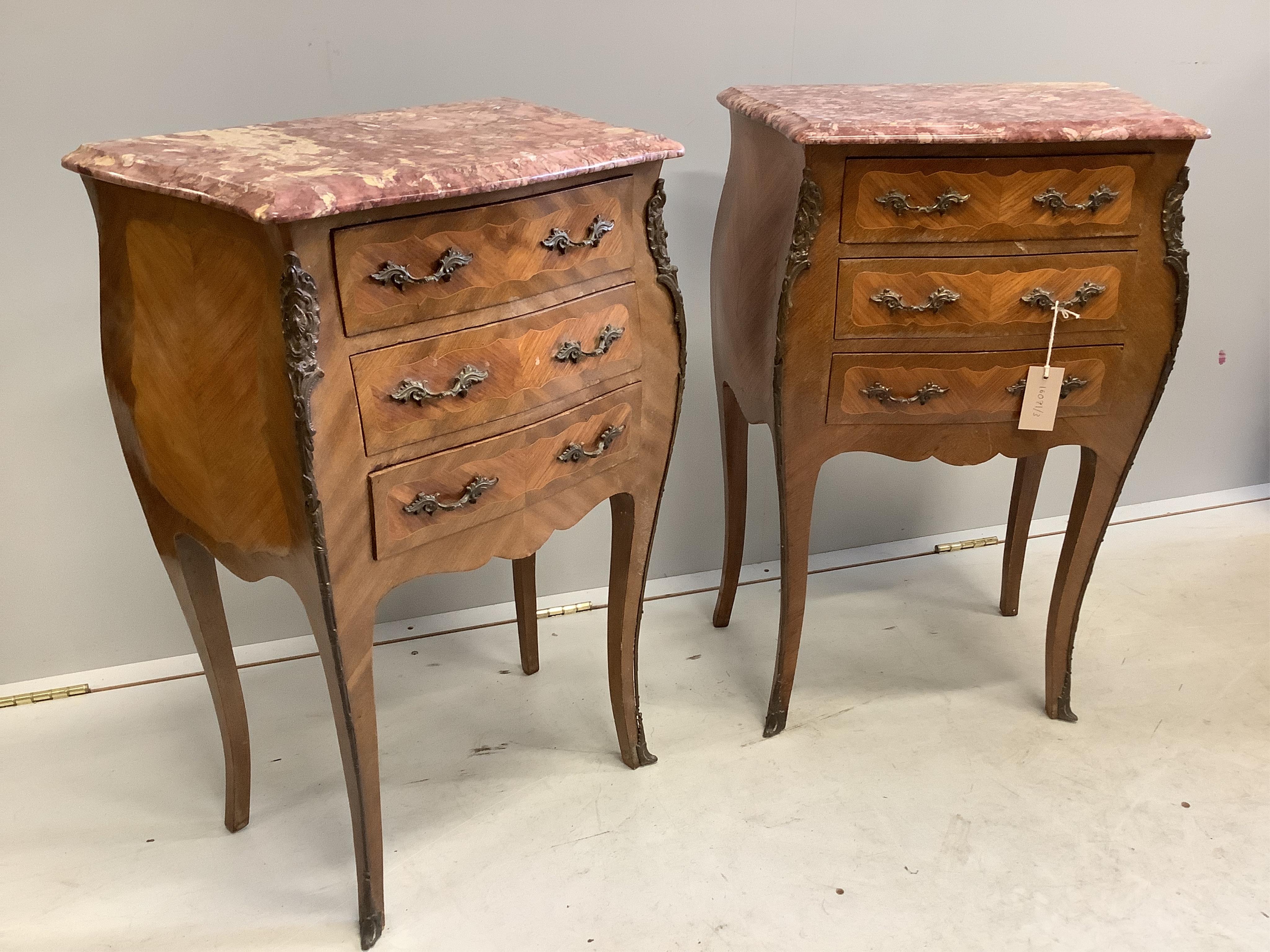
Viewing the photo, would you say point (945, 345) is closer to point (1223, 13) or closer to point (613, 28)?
point (613, 28)

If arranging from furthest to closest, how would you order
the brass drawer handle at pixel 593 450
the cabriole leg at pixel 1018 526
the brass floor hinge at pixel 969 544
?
the brass floor hinge at pixel 969 544
the cabriole leg at pixel 1018 526
the brass drawer handle at pixel 593 450

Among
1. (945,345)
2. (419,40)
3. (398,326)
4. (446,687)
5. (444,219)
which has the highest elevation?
(419,40)

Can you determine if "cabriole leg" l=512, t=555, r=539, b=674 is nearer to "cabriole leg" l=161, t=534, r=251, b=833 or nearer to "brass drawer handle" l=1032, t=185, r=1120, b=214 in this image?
"cabriole leg" l=161, t=534, r=251, b=833

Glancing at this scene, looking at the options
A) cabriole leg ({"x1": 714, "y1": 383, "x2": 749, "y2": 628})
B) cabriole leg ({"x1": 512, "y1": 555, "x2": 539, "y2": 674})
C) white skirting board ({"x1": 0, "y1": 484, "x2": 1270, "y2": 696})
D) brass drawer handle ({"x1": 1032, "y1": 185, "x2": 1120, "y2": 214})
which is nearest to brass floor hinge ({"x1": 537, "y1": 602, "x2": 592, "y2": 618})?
white skirting board ({"x1": 0, "y1": 484, "x2": 1270, "y2": 696})

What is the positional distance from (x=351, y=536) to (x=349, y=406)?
15 centimetres

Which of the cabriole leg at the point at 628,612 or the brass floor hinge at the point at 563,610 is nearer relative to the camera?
the cabriole leg at the point at 628,612

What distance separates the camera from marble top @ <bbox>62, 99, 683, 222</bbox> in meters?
1.10

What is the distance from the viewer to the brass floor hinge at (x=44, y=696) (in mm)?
1910

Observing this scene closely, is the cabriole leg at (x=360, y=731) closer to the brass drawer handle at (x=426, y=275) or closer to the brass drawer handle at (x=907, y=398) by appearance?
the brass drawer handle at (x=426, y=275)

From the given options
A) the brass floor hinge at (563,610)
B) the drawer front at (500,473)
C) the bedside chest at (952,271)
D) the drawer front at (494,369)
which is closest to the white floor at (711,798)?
the brass floor hinge at (563,610)

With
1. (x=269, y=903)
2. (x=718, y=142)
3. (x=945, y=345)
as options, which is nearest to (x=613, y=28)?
(x=718, y=142)

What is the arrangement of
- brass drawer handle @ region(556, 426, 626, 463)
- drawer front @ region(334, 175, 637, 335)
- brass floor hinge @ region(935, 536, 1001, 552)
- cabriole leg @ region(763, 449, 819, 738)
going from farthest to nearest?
brass floor hinge @ region(935, 536, 1001, 552) → cabriole leg @ region(763, 449, 819, 738) → brass drawer handle @ region(556, 426, 626, 463) → drawer front @ region(334, 175, 637, 335)

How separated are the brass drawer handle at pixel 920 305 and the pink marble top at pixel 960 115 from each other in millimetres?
208

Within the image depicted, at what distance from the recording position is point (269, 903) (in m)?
1.51
